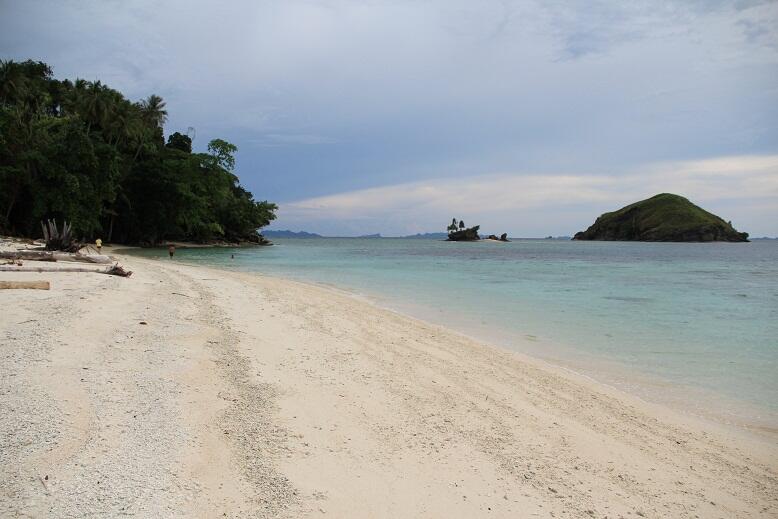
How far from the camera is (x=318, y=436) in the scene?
419 centimetres

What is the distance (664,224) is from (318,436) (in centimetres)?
17541

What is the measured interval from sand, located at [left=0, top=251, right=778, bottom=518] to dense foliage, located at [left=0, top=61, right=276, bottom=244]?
36.4 meters

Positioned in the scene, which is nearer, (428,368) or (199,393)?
(199,393)

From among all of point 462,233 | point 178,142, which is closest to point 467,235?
point 462,233

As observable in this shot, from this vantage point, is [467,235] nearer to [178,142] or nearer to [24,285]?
[178,142]

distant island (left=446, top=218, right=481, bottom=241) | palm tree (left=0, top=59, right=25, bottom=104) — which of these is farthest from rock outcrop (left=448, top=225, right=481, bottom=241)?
palm tree (left=0, top=59, right=25, bottom=104)

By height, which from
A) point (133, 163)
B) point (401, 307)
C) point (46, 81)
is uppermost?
point (46, 81)

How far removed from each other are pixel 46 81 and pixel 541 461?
7611cm

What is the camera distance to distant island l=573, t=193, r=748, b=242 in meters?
147

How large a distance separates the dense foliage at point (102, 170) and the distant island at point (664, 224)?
444ft

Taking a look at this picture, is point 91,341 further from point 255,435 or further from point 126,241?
point 126,241

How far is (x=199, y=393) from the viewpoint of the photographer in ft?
15.8

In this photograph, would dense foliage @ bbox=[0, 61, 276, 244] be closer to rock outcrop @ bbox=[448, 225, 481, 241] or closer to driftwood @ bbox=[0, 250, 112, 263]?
driftwood @ bbox=[0, 250, 112, 263]

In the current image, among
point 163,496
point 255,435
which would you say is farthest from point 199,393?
point 163,496
